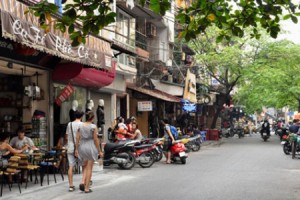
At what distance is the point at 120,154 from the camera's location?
15117 millimetres

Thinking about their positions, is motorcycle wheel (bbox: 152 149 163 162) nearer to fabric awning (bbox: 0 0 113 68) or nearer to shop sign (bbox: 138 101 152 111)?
fabric awning (bbox: 0 0 113 68)

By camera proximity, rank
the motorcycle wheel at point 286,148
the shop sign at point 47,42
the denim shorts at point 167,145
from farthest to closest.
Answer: the motorcycle wheel at point 286,148 < the denim shorts at point 167,145 < the shop sign at point 47,42

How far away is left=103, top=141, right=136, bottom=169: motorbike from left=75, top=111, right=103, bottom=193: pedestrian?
4694 mm

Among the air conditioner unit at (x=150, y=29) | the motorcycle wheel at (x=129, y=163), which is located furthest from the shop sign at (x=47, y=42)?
the air conditioner unit at (x=150, y=29)

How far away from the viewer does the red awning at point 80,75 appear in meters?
14.8

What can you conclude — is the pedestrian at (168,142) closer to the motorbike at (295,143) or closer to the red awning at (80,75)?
the red awning at (80,75)

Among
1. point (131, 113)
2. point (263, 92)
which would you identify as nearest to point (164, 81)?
point (131, 113)

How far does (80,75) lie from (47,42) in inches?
198

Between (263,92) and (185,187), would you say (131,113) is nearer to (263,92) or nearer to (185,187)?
(263,92)

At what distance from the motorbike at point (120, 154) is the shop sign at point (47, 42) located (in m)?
2.61

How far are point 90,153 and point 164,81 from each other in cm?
2008

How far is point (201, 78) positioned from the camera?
129ft

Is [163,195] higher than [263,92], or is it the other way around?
[263,92]

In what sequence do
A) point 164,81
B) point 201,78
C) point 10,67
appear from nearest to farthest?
point 10,67 < point 164,81 < point 201,78
